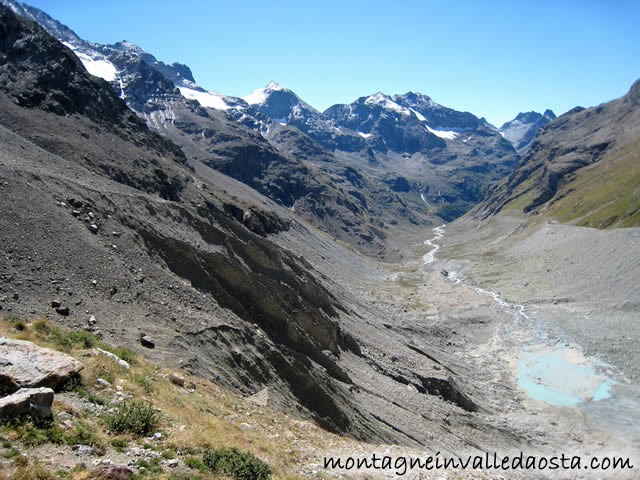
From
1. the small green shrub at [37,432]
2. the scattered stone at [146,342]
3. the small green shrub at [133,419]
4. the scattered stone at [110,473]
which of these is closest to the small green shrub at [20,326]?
the scattered stone at [146,342]

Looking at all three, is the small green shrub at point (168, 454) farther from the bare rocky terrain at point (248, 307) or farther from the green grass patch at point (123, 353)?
the green grass patch at point (123, 353)

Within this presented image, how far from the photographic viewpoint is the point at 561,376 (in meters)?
63.2

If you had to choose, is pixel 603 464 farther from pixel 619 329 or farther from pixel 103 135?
pixel 103 135

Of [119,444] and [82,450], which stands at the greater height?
[82,450]

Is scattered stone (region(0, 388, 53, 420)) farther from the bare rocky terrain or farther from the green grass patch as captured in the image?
the bare rocky terrain

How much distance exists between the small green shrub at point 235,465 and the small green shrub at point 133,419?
7.06 ft

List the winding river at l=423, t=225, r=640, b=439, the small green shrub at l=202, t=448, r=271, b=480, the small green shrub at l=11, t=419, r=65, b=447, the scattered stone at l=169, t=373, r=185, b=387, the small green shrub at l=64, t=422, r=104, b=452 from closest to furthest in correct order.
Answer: the small green shrub at l=11, t=419, r=65, b=447 < the small green shrub at l=64, t=422, r=104, b=452 < the small green shrub at l=202, t=448, r=271, b=480 < the scattered stone at l=169, t=373, r=185, b=387 < the winding river at l=423, t=225, r=640, b=439

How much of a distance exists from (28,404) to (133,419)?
124 inches

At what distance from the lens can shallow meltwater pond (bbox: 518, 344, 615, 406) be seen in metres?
56.6

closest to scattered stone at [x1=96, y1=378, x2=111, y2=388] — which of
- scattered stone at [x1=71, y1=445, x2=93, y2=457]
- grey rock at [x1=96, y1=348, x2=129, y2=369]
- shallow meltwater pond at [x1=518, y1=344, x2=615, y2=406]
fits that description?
grey rock at [x1=96, y1=348, x2=129, y2=369]

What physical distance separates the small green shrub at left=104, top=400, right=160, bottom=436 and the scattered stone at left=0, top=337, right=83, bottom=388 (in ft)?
6.90

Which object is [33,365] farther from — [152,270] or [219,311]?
[219,311]

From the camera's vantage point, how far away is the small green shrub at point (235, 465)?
43.1 ft

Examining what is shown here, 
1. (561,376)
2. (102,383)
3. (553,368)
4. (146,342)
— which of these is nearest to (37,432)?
(102,383)
